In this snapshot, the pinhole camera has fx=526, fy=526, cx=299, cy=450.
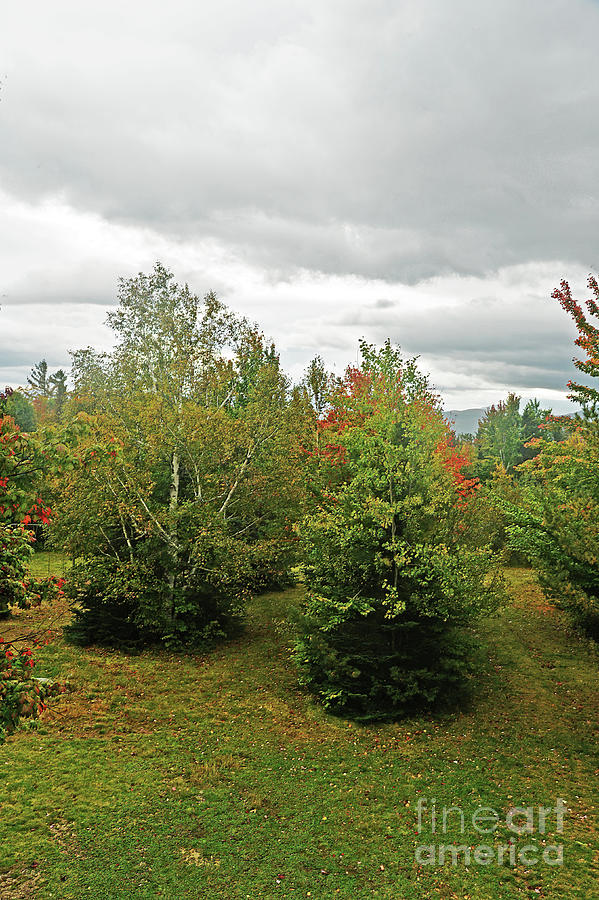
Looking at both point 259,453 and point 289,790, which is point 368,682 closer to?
point 289,790

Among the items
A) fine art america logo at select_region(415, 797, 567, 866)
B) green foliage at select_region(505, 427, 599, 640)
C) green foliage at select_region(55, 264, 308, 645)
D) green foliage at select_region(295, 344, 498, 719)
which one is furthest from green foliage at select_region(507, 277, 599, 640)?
green foliage at select_region(55, 264, 308, 645)

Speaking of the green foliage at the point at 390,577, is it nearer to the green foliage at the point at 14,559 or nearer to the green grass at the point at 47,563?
the green foliage at the point at 14,559

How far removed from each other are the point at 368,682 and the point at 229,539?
5.11 meters

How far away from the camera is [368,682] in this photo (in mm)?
11242

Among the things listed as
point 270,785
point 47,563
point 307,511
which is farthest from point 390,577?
point 47,563

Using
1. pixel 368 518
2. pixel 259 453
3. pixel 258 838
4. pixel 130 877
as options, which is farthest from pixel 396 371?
pixel 130 877

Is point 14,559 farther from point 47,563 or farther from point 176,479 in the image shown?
point 47,563

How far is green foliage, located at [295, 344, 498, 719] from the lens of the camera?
10.4 metres

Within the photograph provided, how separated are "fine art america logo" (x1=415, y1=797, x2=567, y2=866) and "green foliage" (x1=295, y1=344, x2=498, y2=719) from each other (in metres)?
2.95

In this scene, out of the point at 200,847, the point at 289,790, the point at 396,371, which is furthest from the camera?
the point at 396,371

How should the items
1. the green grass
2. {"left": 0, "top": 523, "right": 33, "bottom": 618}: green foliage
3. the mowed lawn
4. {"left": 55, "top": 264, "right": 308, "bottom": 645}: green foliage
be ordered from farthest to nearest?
the green grass, {"left": 55, "top": 264, "right": 308, "bottom": 645}: green foliage, the mowed lawn, {"left": 0, "top": 523, "right": 33, "bottom": 618}: green foliage

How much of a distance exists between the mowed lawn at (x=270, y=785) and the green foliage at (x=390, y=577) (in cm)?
82

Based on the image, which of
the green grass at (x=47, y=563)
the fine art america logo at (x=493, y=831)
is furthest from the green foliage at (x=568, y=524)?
the green grass at (x=47, y=563)

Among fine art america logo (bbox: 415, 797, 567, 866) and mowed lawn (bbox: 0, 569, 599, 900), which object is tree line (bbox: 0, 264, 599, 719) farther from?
fine art america logo (bbox: 415, 797, 567, 866)
